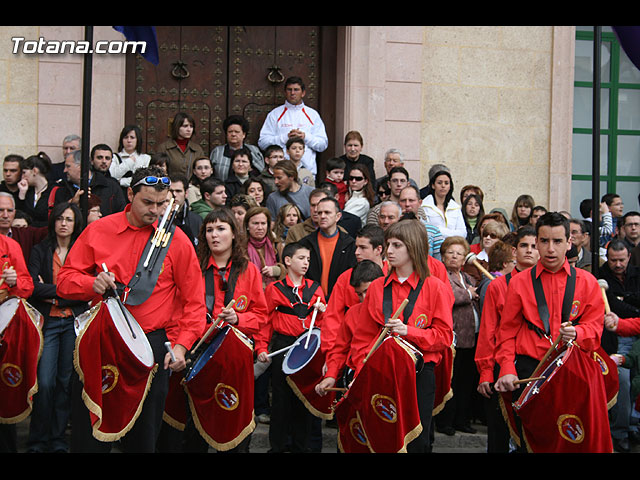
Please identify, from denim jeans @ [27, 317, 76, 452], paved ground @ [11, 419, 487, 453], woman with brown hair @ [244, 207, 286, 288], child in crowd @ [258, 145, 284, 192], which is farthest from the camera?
child in crowd @ [258, 145, 284, 192]

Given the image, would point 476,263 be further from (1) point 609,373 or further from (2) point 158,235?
(2) point 158,235

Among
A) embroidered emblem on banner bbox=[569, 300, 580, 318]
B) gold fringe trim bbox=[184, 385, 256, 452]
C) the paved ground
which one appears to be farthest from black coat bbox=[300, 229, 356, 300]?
embroidered emblem on banner bbox=[569, 300, 580, 318]

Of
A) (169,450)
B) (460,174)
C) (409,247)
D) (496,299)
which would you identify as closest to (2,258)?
(169,450)

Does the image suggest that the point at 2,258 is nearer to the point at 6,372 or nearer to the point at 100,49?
the point at 6,372

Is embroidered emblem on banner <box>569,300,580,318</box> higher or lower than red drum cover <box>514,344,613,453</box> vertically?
higher

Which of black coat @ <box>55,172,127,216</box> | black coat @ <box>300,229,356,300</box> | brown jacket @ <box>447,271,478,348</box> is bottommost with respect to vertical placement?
brown jacket @ <box>447,271,478,348</box>

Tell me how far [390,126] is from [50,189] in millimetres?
4923

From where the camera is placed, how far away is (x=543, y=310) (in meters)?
6.31

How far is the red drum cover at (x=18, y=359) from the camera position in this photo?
737cm

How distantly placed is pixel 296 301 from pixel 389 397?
2031mm

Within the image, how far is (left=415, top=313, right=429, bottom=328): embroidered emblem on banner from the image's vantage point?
6319mm

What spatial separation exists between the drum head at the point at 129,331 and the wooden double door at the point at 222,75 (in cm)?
685

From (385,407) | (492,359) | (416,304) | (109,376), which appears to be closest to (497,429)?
(492,359)

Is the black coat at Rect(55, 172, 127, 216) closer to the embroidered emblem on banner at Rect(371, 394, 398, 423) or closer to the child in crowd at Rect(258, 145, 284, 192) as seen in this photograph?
the child in crowd at Rect(258, 145, 284, 192)
